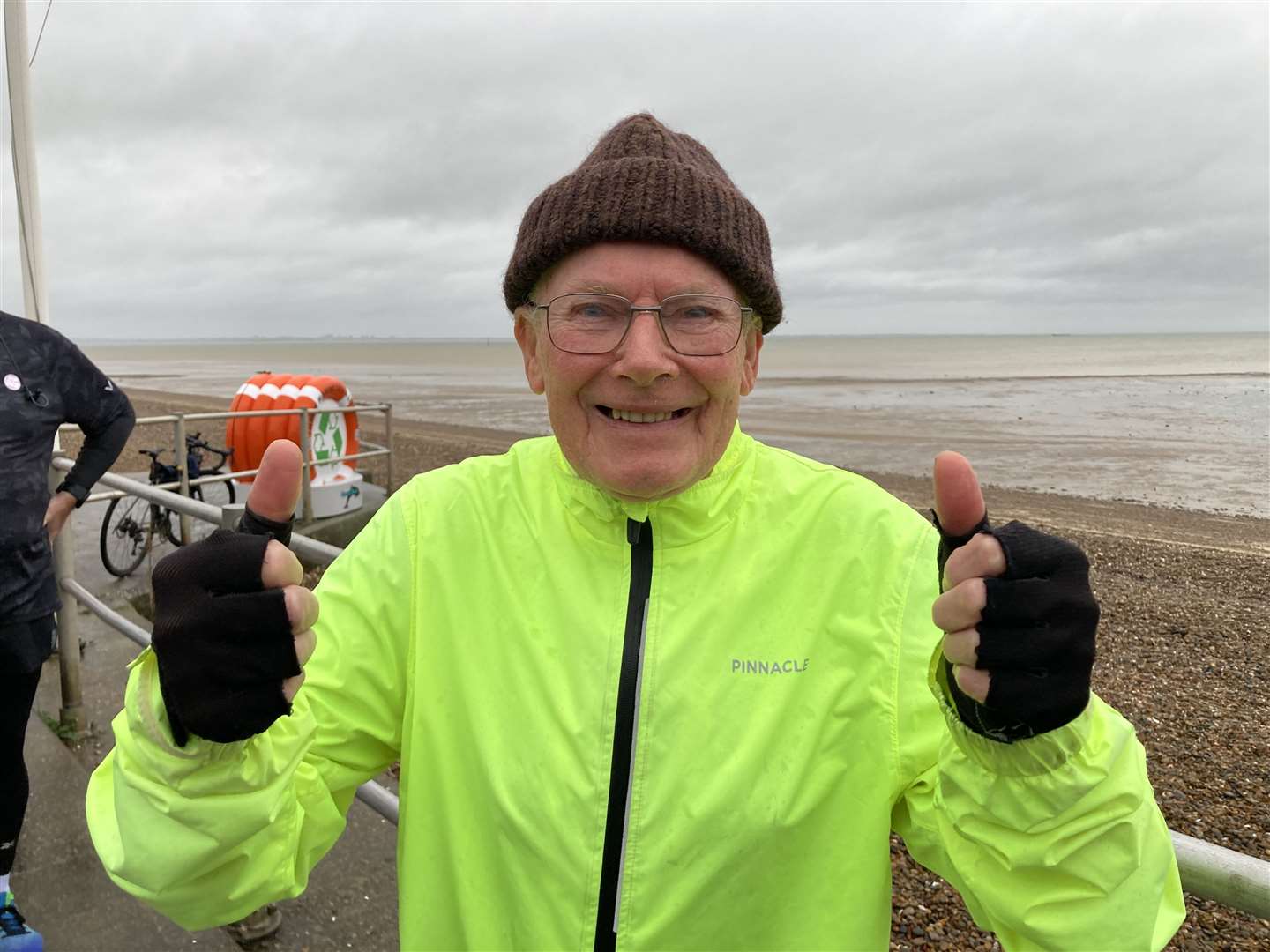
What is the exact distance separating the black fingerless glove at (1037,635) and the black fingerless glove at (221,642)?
0.92 meters

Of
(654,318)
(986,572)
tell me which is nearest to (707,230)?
(654,318)

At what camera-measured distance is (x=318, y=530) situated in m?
8.23

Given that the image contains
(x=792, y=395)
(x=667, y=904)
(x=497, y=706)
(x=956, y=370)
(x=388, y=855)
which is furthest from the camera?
(x=956, y=370)

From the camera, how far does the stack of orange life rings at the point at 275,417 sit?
8.80 meters

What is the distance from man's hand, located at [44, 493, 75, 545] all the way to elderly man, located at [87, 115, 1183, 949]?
2.32 meters

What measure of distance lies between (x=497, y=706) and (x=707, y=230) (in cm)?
87

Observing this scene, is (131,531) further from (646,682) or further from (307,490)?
(646,682)

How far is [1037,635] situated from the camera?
103 cm

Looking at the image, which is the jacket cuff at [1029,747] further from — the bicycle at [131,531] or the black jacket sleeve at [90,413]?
the bicycle at [131,531]

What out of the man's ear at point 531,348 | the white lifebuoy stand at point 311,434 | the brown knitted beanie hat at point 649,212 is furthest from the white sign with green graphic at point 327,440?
the brown knitted beanie hat at point 649,212

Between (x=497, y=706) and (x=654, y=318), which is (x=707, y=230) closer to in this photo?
(x=654, y=318)

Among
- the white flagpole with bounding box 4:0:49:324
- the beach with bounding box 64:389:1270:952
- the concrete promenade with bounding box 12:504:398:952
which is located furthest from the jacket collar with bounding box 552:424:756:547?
the white flagpole with bounding box 4:0:49:324

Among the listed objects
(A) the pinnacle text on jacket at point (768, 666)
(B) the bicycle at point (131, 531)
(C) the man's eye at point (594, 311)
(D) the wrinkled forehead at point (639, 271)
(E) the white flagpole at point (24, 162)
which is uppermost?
(E) the white flagpole at point (24, 162)

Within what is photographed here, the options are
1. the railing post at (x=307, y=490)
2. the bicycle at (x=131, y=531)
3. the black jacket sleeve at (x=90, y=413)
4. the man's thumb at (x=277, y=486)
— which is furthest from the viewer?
the railing post at (x=307, y=490)
